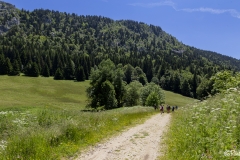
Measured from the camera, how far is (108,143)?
1230 cm

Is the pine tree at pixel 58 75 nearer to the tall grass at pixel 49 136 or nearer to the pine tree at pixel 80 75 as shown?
the pine tree at pixel 80 75

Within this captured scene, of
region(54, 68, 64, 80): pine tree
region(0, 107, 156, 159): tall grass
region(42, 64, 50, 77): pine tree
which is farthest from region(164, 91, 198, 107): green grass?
region(0, 107, 156, 159): tall grass

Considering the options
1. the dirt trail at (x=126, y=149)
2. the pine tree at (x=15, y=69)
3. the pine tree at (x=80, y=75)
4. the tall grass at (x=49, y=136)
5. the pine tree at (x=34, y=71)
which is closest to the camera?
the tall grass at (x=49, y=136)

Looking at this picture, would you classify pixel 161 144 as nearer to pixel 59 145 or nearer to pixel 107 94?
pixel 59 145

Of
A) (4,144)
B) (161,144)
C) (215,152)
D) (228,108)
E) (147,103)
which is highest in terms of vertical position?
(228,108)

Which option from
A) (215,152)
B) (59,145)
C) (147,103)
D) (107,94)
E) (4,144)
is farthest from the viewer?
(147,103)

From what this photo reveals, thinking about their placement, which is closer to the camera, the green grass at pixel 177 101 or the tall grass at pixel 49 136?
the tall grass at pixel 49 136

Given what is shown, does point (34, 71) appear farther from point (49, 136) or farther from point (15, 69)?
point (49, 136)

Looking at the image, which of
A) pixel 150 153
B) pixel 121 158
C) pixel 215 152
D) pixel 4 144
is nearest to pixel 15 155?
pixel 4 144

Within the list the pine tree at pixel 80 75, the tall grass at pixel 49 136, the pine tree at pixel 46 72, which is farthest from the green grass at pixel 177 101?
the tall grass at pixel 49 136

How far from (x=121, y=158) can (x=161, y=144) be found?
12.2 ft

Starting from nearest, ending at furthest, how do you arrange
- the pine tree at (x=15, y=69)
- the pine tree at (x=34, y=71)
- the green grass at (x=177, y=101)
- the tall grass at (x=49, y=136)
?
the tall grass at (x=49, y=136)
the green grass at (x=177, y=101)
the pine tree at (x=15, y=69)
the pine tree at (x=34, y=71)

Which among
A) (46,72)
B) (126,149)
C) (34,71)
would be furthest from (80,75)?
(126,149)

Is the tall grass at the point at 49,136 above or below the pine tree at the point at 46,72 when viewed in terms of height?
below
